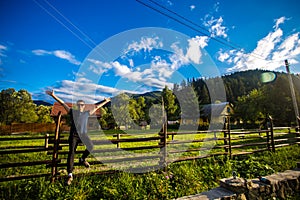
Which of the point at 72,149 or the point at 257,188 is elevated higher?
the point at 72,149

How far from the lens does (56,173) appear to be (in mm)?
4078

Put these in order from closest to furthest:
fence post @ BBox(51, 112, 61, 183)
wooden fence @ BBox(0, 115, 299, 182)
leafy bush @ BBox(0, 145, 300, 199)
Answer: leafy bush @ BBox(0, 145, 300, 199)
fence post @ BBox(51, 112, 61, 183)
wooden fence @ BBox(0, 115, 299, 182)

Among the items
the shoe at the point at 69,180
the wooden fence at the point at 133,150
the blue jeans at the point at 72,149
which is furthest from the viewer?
the wooden fence at the point at 133,150

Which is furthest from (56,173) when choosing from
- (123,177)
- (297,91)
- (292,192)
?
(297,91)

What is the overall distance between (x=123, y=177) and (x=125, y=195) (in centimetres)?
63

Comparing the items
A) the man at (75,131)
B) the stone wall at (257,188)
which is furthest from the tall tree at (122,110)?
the stone wall at (257,188)

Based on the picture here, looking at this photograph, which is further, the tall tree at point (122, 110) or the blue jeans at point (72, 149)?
the tall tree at point (122, 110)

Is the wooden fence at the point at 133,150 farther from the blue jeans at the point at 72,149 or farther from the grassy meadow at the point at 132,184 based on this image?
the blue jeans at the point at 72,149


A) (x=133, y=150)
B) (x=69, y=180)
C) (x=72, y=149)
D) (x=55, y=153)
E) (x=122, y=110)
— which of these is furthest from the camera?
(x=122, y=110)

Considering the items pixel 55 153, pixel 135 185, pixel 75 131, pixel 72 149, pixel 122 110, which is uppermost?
pixel 122 110

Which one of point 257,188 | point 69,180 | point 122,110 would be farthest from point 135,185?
point 122,110

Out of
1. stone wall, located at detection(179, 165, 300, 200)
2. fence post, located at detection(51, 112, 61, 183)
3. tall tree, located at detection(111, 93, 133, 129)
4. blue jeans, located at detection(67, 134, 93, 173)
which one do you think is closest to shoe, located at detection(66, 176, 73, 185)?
blue jeans, located at detection(67, 134, 93, 173)

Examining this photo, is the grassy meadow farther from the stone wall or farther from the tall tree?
the tall tree

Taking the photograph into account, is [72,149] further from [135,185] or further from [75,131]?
[135,185]
